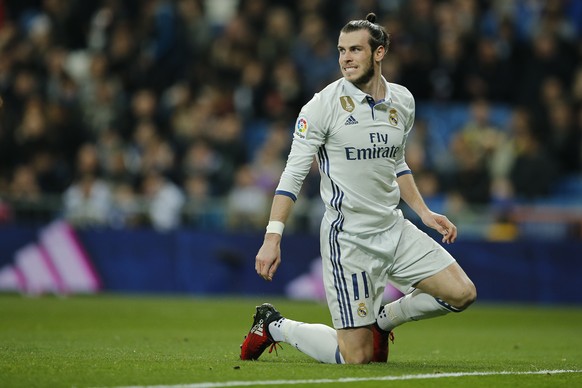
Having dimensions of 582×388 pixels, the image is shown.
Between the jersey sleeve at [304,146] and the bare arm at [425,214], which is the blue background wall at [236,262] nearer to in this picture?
the bare arm at [425,214]

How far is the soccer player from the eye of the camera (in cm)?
845

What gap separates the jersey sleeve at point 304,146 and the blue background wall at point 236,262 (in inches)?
378

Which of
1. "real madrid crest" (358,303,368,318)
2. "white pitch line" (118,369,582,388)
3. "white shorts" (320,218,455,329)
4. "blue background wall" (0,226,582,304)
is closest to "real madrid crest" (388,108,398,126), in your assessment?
"white shorts" (320,218,455,329)

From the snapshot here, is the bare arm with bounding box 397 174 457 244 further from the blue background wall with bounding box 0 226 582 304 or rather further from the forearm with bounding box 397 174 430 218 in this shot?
the blue background wall with bounding box 0 226 582 304

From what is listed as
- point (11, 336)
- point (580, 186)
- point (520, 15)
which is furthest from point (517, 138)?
point (11, 336)

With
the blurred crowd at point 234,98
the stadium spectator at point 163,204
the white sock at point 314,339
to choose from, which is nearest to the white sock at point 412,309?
the white sock at point 314,339

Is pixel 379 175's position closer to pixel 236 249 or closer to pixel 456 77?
pixel 236 249

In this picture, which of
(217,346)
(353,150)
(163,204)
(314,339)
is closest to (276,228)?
(353,150)

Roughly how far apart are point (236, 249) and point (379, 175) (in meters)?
9.98

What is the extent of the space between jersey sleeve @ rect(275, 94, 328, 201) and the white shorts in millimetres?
588

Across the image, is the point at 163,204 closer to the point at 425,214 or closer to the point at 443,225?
the point at 425,214

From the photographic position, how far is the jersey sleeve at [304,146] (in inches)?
325

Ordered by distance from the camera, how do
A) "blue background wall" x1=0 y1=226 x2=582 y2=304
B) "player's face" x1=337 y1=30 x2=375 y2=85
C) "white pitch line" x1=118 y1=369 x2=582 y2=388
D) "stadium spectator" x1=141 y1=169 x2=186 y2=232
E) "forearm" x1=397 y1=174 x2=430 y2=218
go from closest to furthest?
"white pitch line" x1=118 y1=369 x2=582 y2=388 → "player's face" x1=337 y1=30 x2=375 y2=85 → "forearm" x1=397 y1=174 x2=430 y2=218 → "blue background wall" x1=0 y1=226 x2=582 y2=304 → "stadium spectator" x1=141 y1=169 x2=186 y2=232

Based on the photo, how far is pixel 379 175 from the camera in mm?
8617
